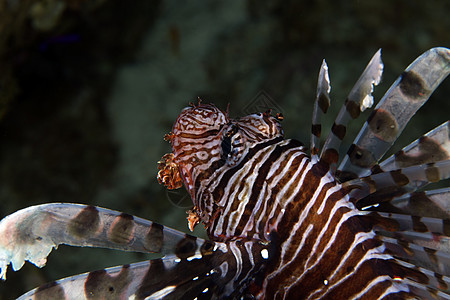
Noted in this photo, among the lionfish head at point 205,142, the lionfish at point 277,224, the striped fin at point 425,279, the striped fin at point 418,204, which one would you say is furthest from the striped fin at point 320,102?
the striped fin at point 425,279

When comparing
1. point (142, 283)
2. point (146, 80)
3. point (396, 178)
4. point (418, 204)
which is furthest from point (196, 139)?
point (146, 80)

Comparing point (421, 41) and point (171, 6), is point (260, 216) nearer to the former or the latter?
point (421, 41)

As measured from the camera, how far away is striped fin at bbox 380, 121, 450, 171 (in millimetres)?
1902

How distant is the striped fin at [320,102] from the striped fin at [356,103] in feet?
0.19

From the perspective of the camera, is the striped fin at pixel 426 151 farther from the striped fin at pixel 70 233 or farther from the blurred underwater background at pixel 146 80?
the blurred underwater background at pixel 146 80

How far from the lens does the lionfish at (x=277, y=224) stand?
1.50 meters

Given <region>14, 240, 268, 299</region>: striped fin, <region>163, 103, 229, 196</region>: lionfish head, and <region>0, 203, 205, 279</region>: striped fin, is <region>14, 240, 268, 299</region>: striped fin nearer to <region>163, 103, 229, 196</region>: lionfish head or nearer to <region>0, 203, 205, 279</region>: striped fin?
<region>0, 203, 205, 279</region>: striped fin

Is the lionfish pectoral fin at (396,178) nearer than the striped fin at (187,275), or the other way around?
the striped fin at (187,275)

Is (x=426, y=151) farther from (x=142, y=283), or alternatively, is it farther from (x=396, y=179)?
(x=142, y=283)

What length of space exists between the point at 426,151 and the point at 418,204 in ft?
1.01

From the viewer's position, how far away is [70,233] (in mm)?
1431

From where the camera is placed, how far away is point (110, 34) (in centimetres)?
625

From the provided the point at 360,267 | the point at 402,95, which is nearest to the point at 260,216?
the point at 360,267

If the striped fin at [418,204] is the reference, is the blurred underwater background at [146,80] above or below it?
above
